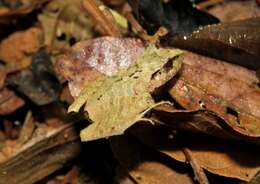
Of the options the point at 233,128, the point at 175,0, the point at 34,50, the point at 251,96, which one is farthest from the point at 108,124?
the point at 34,50

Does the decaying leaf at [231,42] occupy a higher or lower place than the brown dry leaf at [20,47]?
lower

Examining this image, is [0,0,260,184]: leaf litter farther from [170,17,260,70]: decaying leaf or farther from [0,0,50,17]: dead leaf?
[0,0,50,17]: dead leaf

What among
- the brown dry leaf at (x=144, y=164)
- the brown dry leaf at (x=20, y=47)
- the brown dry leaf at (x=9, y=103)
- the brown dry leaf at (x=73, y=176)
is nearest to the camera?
the brown dry leaf at (x=144, y=164)

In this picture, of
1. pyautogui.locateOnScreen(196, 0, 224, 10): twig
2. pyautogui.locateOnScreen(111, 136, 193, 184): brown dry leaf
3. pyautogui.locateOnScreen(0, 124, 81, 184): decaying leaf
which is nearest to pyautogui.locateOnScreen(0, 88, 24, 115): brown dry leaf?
pyautogui.locateOnScreen(0, 124, 81, 184): decaying leaf

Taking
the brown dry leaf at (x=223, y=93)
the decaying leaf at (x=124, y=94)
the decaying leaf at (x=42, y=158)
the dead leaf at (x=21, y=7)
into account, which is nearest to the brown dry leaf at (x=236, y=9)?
the brown dry leaf at (x=223, y=93)

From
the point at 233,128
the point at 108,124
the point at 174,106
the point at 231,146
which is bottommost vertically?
the point at 231,146

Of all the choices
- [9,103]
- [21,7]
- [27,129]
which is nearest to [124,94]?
[27,129]

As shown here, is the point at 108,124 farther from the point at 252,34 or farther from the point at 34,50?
the point at 34,50

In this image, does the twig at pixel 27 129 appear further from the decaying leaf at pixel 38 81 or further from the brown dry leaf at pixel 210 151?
the brown dry leaf at pixel 210 151
